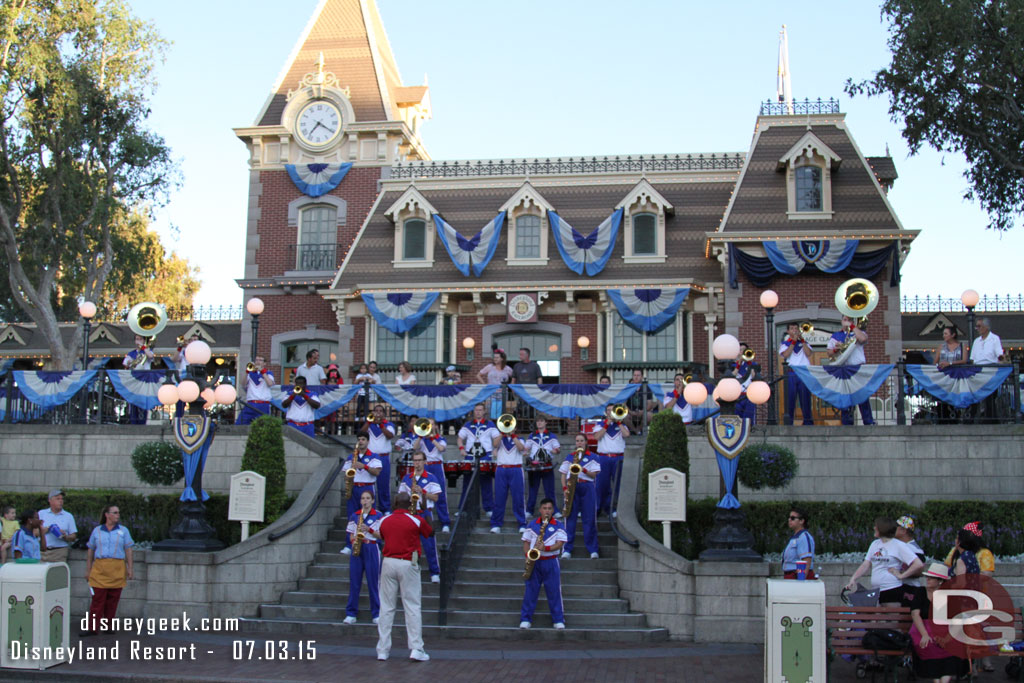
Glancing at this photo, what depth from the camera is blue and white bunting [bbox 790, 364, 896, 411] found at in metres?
16.6

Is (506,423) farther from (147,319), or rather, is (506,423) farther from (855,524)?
(147,319)

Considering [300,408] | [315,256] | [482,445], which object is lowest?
[482,445]

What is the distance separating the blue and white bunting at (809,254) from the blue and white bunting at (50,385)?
48.5 feet

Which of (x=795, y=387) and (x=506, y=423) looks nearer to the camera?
(x=506, y=423)

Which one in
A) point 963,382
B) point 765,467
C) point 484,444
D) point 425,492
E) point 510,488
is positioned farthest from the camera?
point 963,382

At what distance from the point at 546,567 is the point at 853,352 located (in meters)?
7.57

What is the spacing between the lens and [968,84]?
68.1ft

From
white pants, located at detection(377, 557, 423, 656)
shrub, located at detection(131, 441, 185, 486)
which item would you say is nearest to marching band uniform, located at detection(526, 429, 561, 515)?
white pants, located at detection(377, 557, 423, 656)

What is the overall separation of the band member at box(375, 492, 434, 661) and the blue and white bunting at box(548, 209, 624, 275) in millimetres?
13680

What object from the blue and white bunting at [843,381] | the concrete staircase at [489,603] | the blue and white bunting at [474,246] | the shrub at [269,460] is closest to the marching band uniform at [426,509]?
the concrete staircase at [489,603]

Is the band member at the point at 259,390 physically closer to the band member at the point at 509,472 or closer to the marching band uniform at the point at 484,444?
the marching band uniform at the point at 484,444

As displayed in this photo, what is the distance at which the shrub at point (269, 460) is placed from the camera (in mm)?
15352

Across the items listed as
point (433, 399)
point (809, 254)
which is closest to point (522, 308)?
point (433, 399)

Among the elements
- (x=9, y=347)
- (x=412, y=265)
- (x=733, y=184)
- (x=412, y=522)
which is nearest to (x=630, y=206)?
(x=733, y=184)
